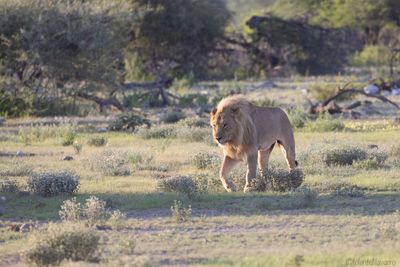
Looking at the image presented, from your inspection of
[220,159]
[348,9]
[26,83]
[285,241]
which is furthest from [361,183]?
[348,9]

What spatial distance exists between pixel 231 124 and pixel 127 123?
11.5 meters

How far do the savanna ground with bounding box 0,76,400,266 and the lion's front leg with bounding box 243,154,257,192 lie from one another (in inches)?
8.4

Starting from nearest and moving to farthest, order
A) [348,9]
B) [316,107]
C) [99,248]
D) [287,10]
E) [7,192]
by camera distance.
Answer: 1. [99,248]
2. [7,192]
3. [316,107]
4. [348,9]
5. [287,10]

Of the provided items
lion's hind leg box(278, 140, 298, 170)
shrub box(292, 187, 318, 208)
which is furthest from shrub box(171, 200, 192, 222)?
lion's hind leg box(278, 140, 298, 170)

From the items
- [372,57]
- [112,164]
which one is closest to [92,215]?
[112,164]

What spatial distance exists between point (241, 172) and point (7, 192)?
11.2 feet

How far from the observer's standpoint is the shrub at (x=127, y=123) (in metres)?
24.6

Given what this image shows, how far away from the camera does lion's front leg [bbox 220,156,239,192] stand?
13.7 meters

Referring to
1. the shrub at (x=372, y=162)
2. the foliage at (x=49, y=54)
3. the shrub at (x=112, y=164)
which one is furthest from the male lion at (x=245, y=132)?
the foliage at (x=49, y=54)

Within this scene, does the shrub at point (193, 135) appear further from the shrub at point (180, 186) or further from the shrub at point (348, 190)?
the shrub at point (348, 190)

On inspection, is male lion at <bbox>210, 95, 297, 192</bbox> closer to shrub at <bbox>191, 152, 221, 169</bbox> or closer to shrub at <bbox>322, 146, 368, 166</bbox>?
shrub at <bbox>191, 152, 221, 169</bbox>

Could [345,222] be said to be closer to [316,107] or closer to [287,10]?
[316,107]

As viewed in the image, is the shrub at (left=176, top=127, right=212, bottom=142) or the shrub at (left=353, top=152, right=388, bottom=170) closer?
the shrub at (left=353, top=152, right=388, bottom=170)

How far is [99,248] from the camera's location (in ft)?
31.8
